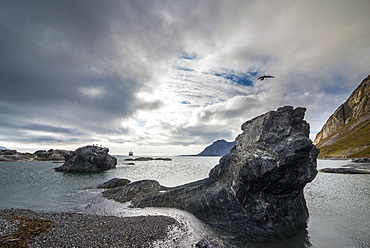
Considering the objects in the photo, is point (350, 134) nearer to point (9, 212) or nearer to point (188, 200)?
point (188, 200)

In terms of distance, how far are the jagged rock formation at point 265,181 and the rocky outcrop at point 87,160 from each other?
78652mm

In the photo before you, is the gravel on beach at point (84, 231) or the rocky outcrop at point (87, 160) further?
the rocky outcrop at point (87, 160)

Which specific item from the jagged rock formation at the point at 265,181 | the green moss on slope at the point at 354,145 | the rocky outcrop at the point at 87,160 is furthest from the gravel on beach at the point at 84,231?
the green moss on slope at the point at 354,145

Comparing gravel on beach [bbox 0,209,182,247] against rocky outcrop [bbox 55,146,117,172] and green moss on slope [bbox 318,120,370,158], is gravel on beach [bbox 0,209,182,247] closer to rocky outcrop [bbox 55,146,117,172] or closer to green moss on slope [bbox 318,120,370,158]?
rocky outcrop [bbox 55,146,117,172]

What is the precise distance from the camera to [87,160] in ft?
285

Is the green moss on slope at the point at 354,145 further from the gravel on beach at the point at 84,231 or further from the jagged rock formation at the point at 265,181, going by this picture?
the gravel on beach at the point at 84,231

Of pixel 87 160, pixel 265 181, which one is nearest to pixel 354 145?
pixel 265 181

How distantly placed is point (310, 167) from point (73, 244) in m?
22.4

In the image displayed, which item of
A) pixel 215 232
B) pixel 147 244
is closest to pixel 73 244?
pixel 147 244

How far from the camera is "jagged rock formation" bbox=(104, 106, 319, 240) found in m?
17.8

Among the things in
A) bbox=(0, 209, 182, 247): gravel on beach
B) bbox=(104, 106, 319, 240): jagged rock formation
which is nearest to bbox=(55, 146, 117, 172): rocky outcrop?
bbox=(0, 209, 182, 247): gravel on beach

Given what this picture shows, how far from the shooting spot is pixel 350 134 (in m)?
199

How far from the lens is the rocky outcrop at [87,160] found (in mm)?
83938

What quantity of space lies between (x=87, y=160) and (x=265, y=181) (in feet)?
289
